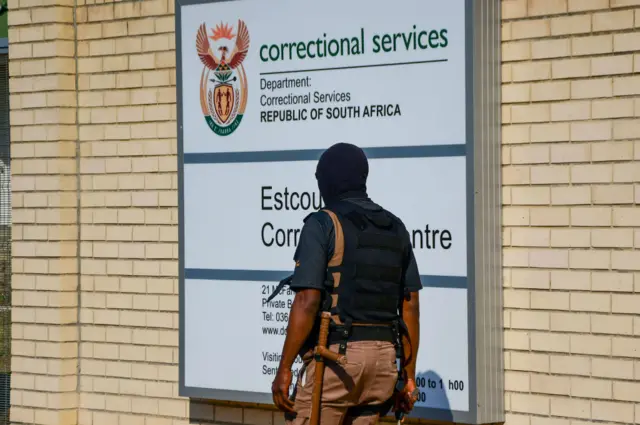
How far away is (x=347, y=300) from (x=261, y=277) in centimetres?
190

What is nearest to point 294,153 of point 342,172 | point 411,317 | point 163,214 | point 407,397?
point 163,214

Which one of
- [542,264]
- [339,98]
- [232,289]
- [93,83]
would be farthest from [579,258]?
[93,83]

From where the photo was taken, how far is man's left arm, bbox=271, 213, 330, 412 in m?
5.47

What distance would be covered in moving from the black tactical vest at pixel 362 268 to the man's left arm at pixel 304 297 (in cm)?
9

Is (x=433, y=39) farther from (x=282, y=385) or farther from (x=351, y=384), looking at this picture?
(x=282, y=385)

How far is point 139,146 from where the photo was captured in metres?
8.37

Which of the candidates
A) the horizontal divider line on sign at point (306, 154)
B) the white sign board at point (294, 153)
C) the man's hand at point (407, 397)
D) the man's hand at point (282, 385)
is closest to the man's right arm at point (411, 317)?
the man's hand at point (407, 397)

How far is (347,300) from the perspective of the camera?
219 inches

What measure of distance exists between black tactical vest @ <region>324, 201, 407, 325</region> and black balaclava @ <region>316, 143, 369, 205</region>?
0.20 ft

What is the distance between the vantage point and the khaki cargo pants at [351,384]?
5.53 m

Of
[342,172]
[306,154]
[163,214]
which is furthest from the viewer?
[163,214]

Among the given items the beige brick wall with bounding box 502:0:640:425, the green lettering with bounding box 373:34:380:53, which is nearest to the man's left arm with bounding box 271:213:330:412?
the beige brick wall with bounding box 502:0:640:425

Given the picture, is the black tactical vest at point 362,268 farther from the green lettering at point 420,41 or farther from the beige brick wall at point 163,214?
the green lettering at point 420,41

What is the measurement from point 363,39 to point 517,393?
2.15m
